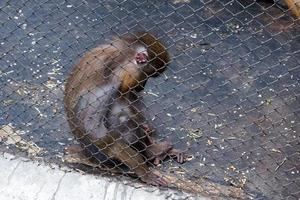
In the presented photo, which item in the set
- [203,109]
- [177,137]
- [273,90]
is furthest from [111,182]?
[273,90]

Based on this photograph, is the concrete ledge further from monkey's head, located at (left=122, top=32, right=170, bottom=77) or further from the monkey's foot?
monkey's head, located at (left=122, top=32, right=170, bottom=77)

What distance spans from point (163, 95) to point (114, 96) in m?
1.01

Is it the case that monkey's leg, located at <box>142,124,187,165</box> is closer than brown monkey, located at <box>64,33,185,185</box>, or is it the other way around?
brown monkey, located at <box>64,33,185,185</box>

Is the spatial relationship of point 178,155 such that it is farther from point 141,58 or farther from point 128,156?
point 141,58

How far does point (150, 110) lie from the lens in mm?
5277

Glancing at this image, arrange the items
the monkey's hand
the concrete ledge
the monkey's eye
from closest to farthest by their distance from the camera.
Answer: the concrete ledge → the monkey's eye → the monkey's hand

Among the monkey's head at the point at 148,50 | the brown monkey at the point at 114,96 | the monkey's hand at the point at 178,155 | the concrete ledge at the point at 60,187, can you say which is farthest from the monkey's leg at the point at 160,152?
the monkey's head at the point at 148,50

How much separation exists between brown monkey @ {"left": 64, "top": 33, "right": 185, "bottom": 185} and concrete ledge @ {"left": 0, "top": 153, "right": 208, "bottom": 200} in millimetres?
165

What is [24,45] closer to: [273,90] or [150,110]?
[150,110]

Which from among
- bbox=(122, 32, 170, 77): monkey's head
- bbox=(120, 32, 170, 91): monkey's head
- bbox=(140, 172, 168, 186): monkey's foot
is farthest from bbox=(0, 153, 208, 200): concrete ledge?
bbox=(122, 32, 170, 77): monkey's head

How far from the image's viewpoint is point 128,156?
457 centimetres

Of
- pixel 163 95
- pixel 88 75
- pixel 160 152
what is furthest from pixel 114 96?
pixel 163 95

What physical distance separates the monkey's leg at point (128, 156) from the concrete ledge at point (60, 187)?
0.34 ft

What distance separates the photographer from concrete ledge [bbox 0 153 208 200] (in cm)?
434
